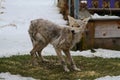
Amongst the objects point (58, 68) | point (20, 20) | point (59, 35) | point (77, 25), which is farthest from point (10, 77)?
point (20, 20)

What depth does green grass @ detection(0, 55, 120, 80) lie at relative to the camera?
27.9ft

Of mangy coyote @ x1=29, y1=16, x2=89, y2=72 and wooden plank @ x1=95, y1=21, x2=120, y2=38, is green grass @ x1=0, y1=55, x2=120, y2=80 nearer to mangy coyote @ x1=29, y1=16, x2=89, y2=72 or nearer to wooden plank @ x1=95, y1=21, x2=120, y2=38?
mangy coyote @ x1=29, y1=16, x2=89, y2=72

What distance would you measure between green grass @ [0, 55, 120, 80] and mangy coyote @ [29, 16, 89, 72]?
0.84 feet

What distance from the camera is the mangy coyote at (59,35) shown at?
8.73 m

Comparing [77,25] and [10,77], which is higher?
[77,25]

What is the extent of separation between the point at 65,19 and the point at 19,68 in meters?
7.32

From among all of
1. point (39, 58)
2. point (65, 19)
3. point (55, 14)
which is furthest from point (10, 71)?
point (55, 14)

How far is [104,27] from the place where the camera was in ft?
39.6

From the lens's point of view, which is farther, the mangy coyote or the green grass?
the mangy coyote

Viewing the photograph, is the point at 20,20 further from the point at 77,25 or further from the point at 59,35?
the point at 77,25

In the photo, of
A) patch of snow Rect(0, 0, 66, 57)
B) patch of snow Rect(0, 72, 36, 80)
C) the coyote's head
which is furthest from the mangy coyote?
patch of snow Rect(0, 72, 36, 80)

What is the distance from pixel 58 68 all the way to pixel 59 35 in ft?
2.25

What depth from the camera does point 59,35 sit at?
357 inches

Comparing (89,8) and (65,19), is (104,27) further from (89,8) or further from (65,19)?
(65,19)
